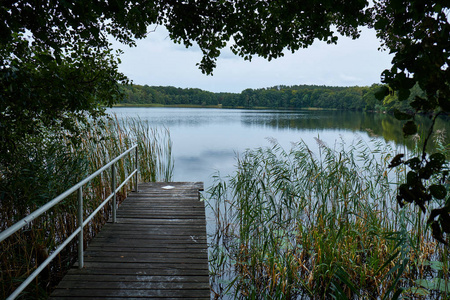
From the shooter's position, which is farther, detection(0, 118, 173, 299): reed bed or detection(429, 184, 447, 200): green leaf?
detection(0, 118, 173, 299): reed bed

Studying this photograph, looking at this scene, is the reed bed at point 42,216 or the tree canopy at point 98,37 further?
the reed bed at point 42,216

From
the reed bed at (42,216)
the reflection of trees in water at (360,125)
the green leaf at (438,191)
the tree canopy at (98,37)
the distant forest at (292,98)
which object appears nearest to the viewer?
the green leaf at (438,191)

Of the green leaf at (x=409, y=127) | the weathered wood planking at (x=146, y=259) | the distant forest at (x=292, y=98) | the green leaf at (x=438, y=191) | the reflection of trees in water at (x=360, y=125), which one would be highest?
the distant forest at (x=292, y=98)

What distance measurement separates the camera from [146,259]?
3.30m

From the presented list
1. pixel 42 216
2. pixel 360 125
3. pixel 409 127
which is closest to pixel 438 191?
pixel 409 127

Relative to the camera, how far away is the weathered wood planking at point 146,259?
2.70 m

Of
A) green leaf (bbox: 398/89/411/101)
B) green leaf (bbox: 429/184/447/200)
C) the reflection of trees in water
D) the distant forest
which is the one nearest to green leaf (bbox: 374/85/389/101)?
green leaf (bbox: 398/89/411/101)

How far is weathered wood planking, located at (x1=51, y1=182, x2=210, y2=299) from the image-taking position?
106 inches

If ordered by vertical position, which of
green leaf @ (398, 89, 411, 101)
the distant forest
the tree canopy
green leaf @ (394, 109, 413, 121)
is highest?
the distant forest

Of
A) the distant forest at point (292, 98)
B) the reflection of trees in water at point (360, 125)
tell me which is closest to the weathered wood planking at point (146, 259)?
the reflection of trees in water at point (360, 125)

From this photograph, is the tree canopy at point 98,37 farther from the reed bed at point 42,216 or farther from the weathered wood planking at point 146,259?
the weathered wood planking at point 146,259

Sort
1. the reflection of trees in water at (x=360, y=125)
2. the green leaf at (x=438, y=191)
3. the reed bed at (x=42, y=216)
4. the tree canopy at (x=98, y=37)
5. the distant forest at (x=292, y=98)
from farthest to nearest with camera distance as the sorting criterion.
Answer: the distant forest at (x=292, y=98), the reflection of trees in water at (x=360, y=125), the reed bed at (x=42, y=216), the tree canopy at (x=98, y=37), the green leaf at (x=438, y=191)

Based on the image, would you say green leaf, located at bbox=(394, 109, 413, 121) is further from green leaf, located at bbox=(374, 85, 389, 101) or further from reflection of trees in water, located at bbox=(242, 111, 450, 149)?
reflection of trees in water, located at bbox=(242, 111, 450, 149)

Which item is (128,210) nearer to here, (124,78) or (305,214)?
(124,78)
